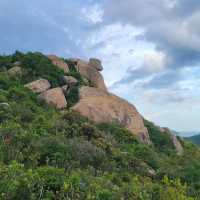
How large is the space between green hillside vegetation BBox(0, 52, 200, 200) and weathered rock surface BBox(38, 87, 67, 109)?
685mm

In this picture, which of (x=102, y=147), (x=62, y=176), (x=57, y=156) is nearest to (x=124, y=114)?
(x=102, y=147)

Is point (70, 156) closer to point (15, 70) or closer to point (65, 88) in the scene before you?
point (65, 88)

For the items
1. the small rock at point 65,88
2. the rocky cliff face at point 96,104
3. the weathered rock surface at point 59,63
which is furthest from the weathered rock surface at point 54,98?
the weathered rock surface at point 59,63

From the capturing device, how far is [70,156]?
47.3ft

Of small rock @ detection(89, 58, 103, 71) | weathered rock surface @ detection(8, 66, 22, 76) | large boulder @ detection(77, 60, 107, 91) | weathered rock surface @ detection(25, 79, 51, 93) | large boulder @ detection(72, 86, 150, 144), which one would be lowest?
large boulder @ detection(72, 86, 150, 144)

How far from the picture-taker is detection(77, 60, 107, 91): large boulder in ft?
114

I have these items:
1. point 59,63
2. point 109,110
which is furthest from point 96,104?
point 59,63

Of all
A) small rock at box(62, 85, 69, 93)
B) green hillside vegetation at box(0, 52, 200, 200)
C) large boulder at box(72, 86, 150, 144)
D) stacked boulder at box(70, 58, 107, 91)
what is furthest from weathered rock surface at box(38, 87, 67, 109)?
stacked boulder at box(70, 58, 107, 91)

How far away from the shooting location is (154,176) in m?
18.3

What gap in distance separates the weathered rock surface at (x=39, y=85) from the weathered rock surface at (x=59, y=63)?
4671mm

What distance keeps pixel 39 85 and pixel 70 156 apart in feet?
46.4

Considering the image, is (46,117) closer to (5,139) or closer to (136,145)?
(136,145)

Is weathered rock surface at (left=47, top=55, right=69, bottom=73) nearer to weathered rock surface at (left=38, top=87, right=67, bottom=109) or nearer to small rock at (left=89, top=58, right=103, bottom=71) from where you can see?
small rock at (left=89, top=58, right=103, bottom=71)

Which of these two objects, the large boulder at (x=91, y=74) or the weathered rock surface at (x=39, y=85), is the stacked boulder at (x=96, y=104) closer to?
the weathered rock surface at (x=39, y=85)
